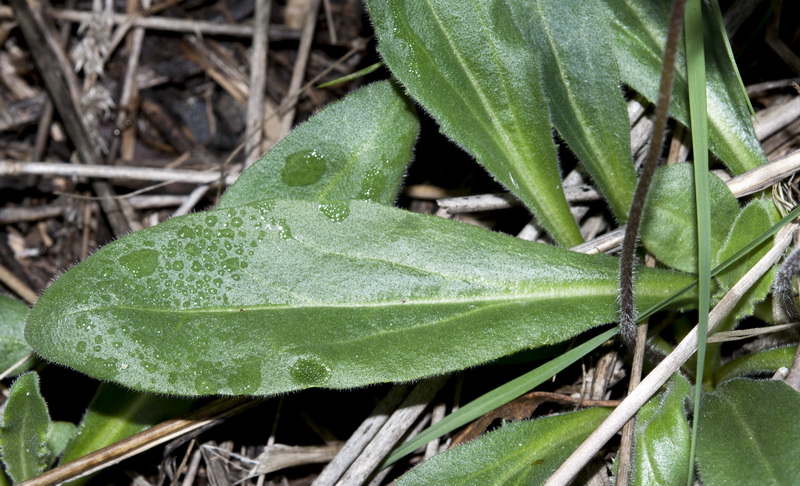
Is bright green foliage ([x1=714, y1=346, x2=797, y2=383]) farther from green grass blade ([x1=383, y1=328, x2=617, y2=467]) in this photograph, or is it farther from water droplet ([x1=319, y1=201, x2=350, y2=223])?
water droplet ([x1=319, y1=201, x2=350, y2=223])

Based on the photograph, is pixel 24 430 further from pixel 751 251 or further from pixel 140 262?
pixel 751 251

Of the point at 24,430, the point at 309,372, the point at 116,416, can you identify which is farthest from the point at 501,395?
the point at 24,430

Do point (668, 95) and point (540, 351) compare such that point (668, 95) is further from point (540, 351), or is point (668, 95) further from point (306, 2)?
point (306, 2)

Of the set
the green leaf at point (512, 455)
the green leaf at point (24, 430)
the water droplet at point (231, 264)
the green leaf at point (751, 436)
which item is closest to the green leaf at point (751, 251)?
the green leaf at point (751, 436)


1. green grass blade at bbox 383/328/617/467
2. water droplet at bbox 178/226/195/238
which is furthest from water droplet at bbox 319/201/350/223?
green grass blade at bbox 383/328/617/467

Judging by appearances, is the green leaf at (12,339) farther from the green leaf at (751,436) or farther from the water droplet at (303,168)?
the green leaf at (751,436)
